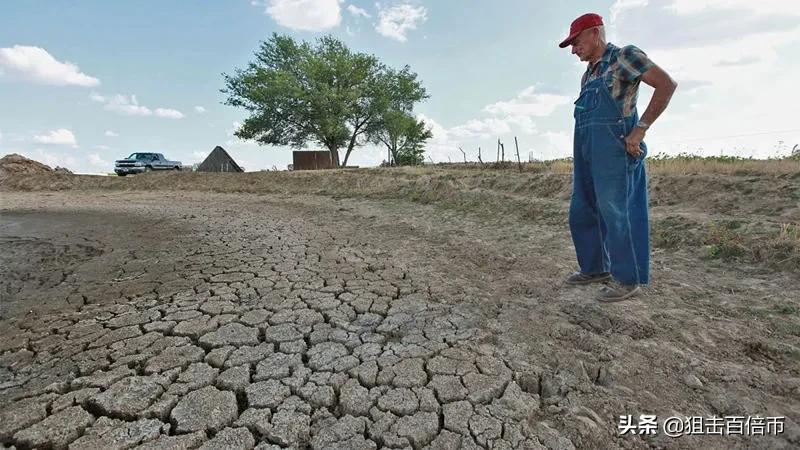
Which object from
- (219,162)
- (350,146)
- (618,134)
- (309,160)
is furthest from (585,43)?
(350,146)

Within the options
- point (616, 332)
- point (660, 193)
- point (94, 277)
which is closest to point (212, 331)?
point (94, 277)

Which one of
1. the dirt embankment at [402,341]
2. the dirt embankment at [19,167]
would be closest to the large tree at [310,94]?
the dirt embankment at [19,167]

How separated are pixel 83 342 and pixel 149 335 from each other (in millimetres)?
348

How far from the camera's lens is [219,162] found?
21828mm

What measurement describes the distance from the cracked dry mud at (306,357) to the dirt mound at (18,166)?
54.9ft

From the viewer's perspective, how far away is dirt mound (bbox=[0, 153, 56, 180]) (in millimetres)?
15398

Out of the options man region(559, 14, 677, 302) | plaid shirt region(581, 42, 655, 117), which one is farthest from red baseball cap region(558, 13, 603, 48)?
plaid shirt region(581, 42, 655, 117)

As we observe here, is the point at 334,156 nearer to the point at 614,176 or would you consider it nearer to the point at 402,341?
the point at 614,176

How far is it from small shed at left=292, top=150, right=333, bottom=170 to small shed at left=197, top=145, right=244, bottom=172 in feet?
11.7

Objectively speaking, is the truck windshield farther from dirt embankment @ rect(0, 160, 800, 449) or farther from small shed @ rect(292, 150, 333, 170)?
dirt embankment @ rect(0, 160, 800, 449)

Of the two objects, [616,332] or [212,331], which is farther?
[212,331]

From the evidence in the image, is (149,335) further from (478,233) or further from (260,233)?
(478,233)

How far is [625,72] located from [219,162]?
23.0 metres

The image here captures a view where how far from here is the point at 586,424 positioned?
1.48 metres
